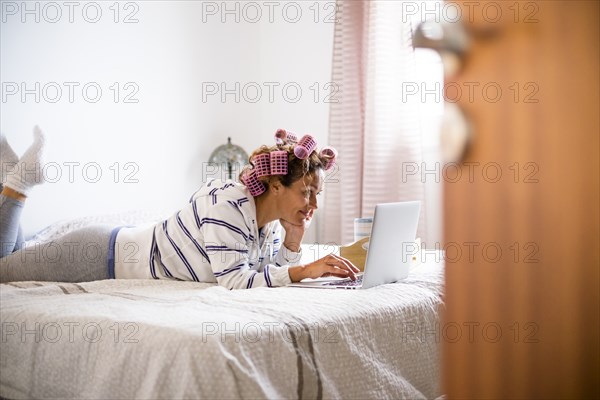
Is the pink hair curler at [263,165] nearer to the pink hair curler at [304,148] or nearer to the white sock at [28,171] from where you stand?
the pink hair curler at [304,148]

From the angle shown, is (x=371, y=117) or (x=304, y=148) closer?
(x=304, y=148)

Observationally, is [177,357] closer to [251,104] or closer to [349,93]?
[349,93]

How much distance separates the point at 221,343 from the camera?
136cm

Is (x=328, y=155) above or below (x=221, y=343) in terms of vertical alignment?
above

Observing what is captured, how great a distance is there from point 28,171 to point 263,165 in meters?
0.90

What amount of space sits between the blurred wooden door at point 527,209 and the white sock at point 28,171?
1925 mm

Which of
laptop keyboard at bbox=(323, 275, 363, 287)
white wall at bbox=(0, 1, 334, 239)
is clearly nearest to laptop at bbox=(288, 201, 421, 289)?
laptop keyboard at bbox=(323, 275, 363, 287)

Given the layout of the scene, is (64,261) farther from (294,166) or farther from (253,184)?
(294,166)

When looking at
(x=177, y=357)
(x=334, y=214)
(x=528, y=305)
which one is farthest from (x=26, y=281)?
(x=334, y=214)

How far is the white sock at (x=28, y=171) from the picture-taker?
246cm

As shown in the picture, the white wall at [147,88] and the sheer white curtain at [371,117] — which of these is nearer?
the white wall at [147,88]

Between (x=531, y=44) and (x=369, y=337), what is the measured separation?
0.95m

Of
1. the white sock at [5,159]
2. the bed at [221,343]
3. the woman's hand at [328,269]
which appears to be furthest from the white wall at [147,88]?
the woman's hand at [328,269]

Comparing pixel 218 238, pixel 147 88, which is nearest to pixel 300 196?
pixel 218 238
